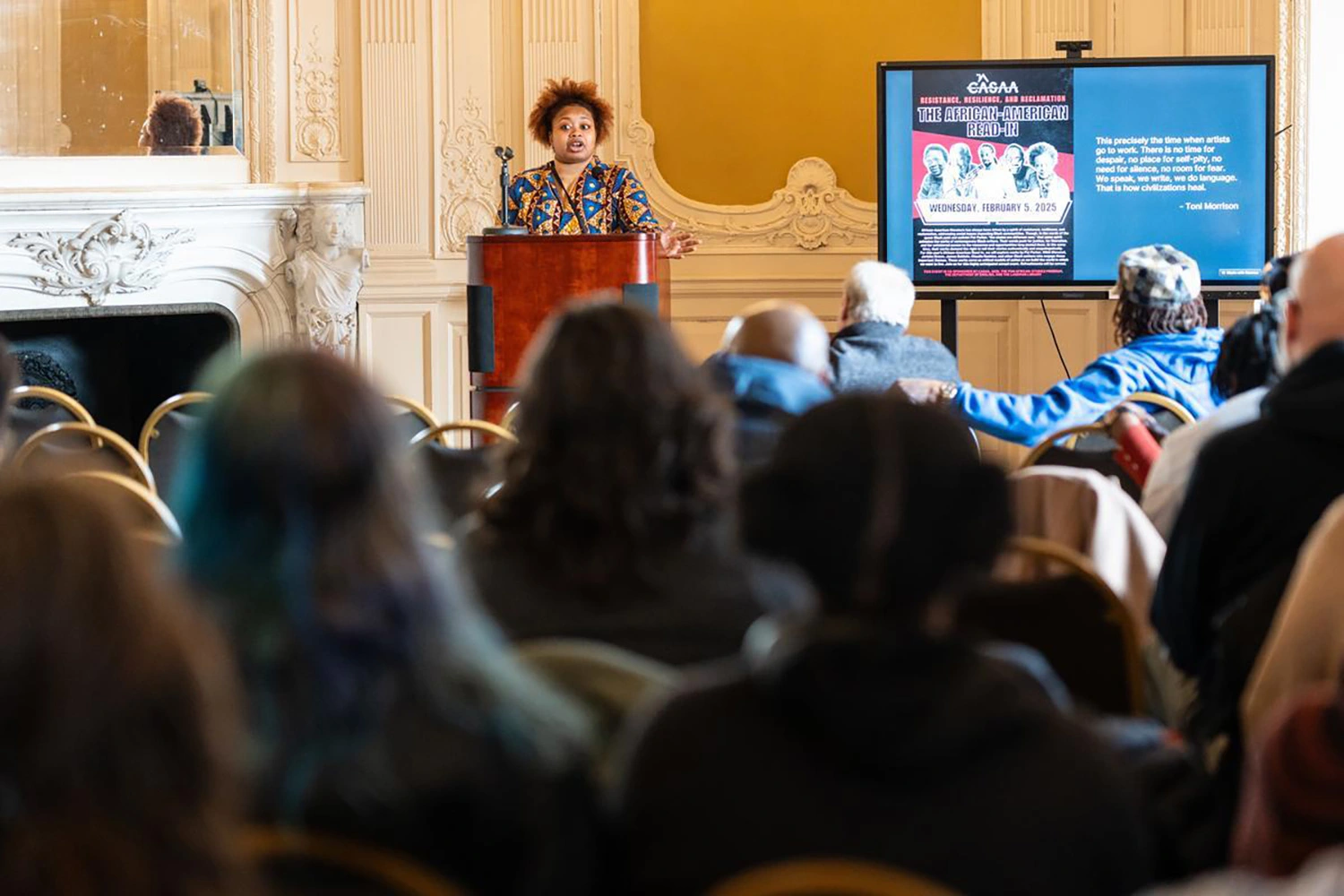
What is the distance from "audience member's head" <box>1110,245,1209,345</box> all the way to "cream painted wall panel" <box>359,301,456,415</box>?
3.60 meters

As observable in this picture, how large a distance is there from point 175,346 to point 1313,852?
6301 mm

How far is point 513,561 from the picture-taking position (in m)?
1.92

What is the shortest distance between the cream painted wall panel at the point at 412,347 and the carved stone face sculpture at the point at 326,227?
0.49 metres

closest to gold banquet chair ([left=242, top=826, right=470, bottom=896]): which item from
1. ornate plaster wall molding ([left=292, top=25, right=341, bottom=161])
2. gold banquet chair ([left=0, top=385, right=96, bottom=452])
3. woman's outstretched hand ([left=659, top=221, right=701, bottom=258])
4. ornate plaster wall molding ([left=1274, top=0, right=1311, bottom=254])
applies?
gold banquet chair ([left=0, top=385, right=96, bottom=452])

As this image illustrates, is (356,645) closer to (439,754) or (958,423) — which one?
(439,754)

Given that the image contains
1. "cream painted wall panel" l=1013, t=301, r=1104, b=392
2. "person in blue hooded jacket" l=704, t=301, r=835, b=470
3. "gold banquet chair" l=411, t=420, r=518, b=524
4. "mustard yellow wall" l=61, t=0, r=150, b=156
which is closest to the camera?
"person in blue hooded jacket" l=704, t=301, r=835, b=470

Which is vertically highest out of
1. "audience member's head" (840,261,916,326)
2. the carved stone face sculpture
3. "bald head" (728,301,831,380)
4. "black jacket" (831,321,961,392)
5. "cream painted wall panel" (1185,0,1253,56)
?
"cream painted wall panel" (1185,0,1253,56)

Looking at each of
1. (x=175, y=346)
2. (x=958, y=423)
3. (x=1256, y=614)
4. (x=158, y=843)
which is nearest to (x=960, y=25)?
(x=175, y=346)

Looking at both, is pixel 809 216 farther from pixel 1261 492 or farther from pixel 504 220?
pixel 1261 492

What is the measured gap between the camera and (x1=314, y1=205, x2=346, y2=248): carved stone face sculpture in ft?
22.4

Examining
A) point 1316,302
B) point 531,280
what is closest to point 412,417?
point 531,280

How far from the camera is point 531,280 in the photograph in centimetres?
588

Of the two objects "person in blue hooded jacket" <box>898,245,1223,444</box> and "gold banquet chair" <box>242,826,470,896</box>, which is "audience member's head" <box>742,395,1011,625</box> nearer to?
"gold banquet chair" <box>242,826,470,896</box>

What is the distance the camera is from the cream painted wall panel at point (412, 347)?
7297mm
